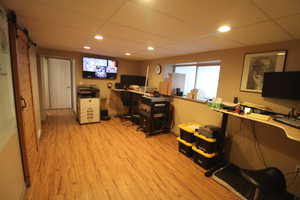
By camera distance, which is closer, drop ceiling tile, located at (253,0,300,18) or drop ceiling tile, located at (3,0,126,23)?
drop ceiling tile, located at (253,0,300,18)

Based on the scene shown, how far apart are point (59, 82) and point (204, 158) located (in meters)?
Result: 6.08

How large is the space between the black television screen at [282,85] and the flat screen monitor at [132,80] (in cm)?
357

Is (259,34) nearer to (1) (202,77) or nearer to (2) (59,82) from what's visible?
(1) (202,77)

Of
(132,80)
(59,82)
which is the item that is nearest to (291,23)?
(132,80)

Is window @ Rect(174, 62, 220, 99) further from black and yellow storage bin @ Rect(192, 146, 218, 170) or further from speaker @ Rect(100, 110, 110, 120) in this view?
speaker @ Rect(100, 110, 110, 120)

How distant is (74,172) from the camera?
6.74 feet

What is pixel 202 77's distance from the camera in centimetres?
349

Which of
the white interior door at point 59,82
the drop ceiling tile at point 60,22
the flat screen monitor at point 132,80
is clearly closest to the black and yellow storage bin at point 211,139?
the drop ceiling tile at point 60,22

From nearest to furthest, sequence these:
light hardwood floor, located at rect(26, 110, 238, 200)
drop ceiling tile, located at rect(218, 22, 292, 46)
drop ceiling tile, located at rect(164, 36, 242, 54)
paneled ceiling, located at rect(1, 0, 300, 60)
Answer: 1. paneled ceiling, located at rect(1, 0, 300, 60)
2. drop ceiling tile, located at rect(218, 22, 292, 46)
3. light hardwood floor, located at rect(26, 110, 238, 200)
4. drop ceiling tile, located at rect(164, 36, 242, 54)

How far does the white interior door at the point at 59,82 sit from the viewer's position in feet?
17.9

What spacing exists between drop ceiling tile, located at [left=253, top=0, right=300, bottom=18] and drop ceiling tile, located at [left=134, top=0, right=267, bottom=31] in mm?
55

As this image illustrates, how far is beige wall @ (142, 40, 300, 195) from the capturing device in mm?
1827

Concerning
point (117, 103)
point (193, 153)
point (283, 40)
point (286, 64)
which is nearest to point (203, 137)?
point (193, 153)

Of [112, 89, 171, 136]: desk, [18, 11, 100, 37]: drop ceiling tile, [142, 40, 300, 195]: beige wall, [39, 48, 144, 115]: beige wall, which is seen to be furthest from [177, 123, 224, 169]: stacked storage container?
[39, 48, 144, 115]: beige wall
